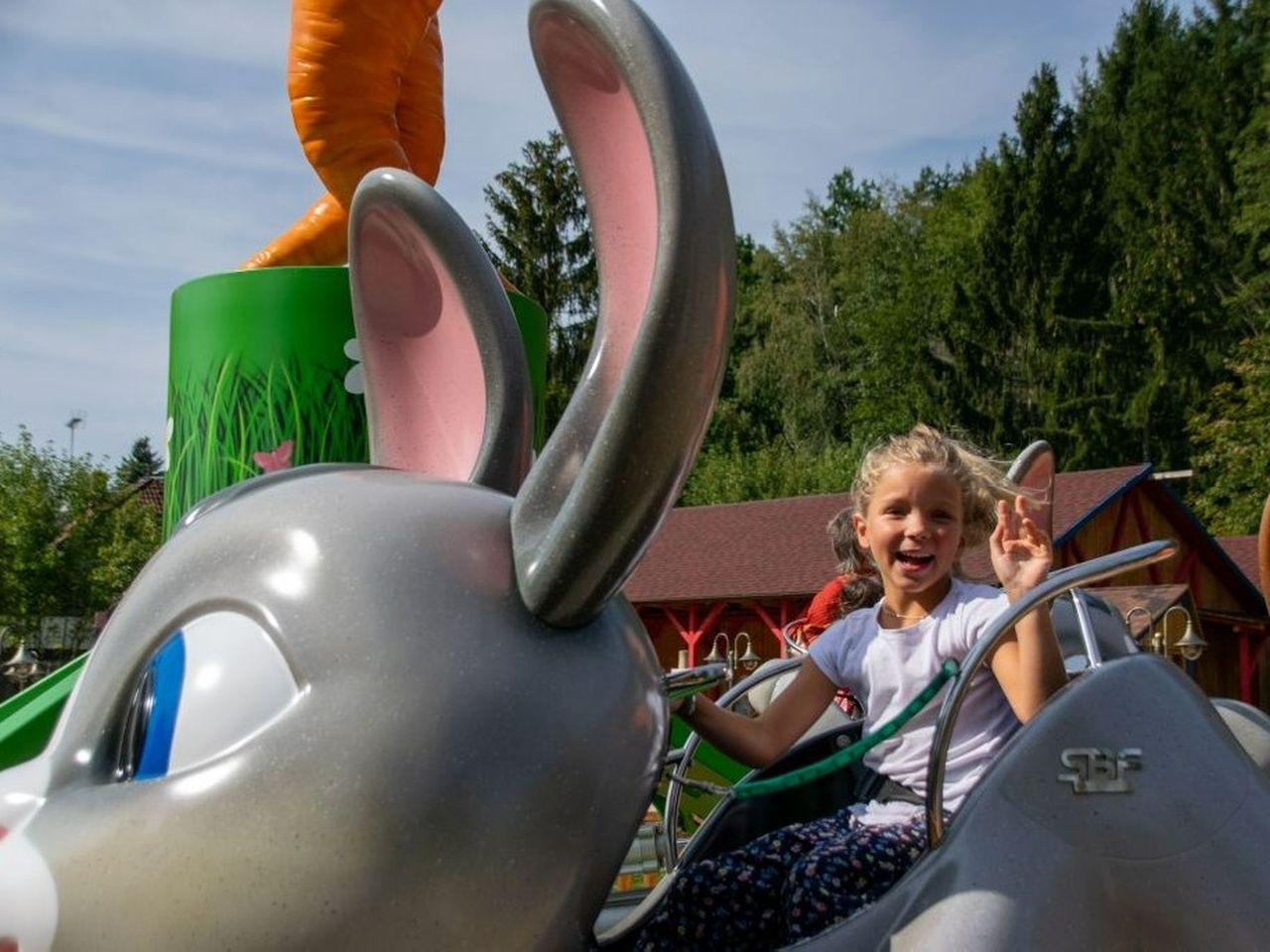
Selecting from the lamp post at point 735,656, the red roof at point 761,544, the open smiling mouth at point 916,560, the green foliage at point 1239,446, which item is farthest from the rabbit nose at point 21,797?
the green foliage at point 1239,446

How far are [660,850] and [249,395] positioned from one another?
2.13m

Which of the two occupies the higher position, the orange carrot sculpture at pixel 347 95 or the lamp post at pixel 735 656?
the orange carrot sculpture at pixel 347 95

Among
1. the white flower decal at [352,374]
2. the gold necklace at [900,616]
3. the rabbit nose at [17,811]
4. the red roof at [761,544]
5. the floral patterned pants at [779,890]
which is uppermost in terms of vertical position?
the white flower decal at [352,374]

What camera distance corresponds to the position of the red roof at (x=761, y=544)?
15.6 metres

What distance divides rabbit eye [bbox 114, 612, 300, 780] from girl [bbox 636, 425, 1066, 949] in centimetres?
67

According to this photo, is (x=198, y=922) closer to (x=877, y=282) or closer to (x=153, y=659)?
(x=153, y=659)

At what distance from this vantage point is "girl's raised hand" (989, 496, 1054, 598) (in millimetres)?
1764

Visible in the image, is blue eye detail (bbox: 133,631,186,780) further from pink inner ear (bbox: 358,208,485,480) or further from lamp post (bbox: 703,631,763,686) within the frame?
lamp post (bbox: 703,631,763,686)

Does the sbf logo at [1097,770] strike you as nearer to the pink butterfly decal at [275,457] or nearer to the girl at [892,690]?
the girl at [892,690]

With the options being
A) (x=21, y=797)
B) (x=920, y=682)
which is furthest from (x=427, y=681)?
(x=920, y=682)

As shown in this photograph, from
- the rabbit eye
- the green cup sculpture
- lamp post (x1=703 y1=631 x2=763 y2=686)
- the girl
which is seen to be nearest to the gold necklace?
the girl

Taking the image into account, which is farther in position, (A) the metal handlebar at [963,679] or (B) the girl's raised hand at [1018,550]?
(B) the girl's raised hand at [1018,550]

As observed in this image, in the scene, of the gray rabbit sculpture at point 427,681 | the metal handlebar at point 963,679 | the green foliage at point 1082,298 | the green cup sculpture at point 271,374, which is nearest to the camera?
the gray rabbit sculpture at point 427,681

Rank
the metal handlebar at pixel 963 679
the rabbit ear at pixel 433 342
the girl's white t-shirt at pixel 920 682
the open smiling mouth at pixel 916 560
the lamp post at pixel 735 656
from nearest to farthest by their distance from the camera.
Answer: the metal handlebar at pixel 963 679
the rabbit ear at pixel 433 342
the girl's white t-shirt at pixel 920 682
the open smiling mouth at pixel 916 560
the lamp post at pixel 735 656
